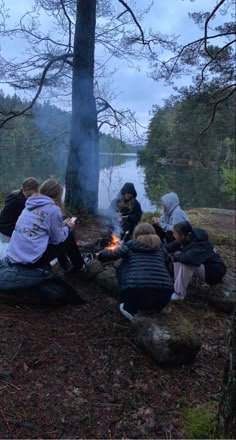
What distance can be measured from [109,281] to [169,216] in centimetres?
145

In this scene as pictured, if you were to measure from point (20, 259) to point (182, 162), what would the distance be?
45265 millimetres

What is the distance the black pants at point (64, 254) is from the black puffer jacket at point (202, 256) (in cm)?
109

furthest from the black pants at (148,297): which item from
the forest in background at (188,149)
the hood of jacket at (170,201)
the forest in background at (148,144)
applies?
the forest in background at (188,149)

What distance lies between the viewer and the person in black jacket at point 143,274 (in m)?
3.15

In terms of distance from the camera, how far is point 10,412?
227 centimetres

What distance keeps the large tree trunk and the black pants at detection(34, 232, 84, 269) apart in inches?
110

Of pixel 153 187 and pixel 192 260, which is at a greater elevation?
pixel 192 260

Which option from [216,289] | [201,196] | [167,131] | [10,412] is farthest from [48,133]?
[167,131]

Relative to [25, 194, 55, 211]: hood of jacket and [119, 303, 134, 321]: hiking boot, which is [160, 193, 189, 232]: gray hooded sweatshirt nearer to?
[119, 303, 134, 321]: hiking boot

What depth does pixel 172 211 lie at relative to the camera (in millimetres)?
4957

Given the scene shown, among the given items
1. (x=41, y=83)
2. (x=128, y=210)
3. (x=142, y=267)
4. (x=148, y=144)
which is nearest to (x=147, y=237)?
(x=142, y=267)

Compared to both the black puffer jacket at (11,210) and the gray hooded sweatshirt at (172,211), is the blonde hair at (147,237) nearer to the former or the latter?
the gray hooded sweatshirt at (172,211)

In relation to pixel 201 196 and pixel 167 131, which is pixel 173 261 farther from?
pixel 167 131

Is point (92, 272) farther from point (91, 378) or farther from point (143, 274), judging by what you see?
point (91, 378)
